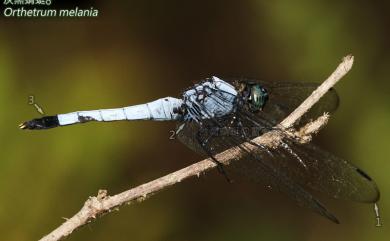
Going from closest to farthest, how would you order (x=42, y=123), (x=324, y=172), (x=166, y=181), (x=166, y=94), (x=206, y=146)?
(x=166, y=181) → (x=324, y=172) → (x=206, y=146) → (x=42, y=123) → (x=166, y=94)

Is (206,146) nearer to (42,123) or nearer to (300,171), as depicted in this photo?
(300,171)

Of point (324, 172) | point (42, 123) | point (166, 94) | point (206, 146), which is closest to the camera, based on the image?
point (324, 172)

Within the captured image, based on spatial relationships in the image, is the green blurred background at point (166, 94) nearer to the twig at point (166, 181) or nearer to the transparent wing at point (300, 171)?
the transparent wing at point (300, 171)

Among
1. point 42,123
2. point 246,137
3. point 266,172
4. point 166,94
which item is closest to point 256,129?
point 246,137

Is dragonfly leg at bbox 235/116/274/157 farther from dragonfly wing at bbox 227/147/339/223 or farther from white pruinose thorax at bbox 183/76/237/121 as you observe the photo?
white pruinose thorax at bbox 183/76/237/121

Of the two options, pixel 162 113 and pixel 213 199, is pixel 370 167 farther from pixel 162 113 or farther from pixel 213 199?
pixel 162 113

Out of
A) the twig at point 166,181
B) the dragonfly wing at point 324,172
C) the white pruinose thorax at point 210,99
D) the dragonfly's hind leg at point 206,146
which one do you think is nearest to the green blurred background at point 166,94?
the white pruinose thorax at point 210,99

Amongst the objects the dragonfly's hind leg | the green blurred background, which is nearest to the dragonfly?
the dragonfly's hind leg
